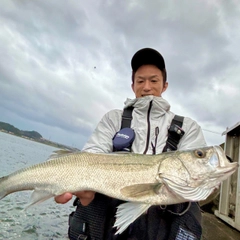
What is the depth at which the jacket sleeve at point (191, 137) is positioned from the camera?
3498 mm

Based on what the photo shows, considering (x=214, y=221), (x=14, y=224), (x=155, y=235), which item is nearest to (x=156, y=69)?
(x=155, y=235)

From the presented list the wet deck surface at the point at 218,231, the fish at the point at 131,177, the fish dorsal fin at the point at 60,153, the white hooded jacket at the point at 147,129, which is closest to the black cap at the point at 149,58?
the white hooded jacket at the point at 147,129

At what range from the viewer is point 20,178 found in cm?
300

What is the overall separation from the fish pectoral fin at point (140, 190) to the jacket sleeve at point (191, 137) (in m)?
1.06

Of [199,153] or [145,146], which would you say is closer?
[199,153]

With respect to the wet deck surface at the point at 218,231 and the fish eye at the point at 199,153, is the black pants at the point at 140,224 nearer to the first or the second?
the fish eye at the point at 199,153

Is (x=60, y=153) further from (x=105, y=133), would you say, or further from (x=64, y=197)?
(x=105, y=133)

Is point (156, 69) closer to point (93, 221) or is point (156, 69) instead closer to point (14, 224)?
point (93, 221)

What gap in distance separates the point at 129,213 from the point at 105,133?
1515 millimetres

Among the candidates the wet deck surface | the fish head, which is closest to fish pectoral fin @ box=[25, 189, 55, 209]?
the fish head

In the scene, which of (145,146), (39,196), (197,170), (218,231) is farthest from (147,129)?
(218,231)

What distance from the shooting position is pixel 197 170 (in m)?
2.64

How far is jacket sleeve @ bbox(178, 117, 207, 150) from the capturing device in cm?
350

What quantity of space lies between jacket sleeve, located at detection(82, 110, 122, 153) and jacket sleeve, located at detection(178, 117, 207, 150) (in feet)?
3.52
